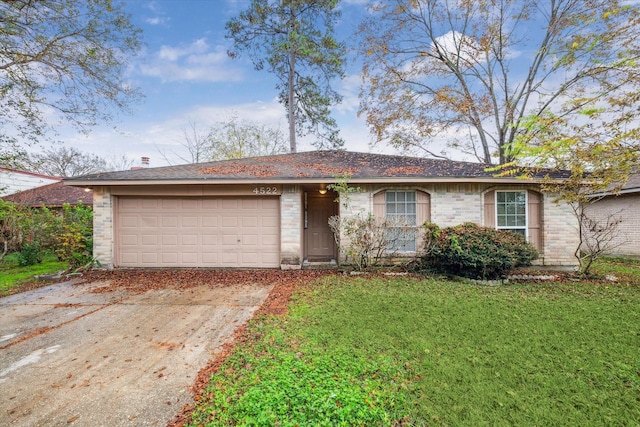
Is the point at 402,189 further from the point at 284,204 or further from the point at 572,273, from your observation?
the point at 572,273

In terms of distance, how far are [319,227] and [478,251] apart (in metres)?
5.05

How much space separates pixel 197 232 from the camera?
27.7 feet

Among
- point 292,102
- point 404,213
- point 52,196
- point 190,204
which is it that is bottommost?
point 404,213

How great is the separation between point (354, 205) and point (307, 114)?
946 cm

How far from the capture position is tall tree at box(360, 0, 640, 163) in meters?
13.6

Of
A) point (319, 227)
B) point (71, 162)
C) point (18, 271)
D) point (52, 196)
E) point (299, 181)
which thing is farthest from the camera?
point (71, 162)

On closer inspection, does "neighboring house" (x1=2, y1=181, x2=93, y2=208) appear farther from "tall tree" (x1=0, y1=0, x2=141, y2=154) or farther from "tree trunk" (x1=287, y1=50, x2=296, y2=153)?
"tree trunk" (x1=287, y1=50, x2=296, y2=153)

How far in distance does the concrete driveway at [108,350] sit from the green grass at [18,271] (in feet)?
5.26

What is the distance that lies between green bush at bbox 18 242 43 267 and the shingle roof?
4.37m

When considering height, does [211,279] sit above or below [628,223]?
below

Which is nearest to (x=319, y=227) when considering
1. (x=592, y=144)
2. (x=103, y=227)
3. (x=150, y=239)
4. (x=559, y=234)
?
(x=150, y=239)

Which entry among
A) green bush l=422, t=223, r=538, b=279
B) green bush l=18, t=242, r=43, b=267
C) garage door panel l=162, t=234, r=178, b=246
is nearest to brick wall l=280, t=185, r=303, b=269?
garage door panel l=162, t=234, r=178, b=246

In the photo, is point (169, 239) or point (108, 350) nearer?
point (108, 350)

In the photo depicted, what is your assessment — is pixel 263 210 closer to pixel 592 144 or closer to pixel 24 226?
pixel 592 144
